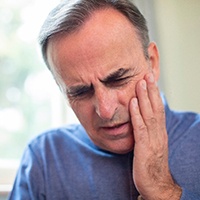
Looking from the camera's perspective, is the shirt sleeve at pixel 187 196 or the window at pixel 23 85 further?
the window at pixel 23 85

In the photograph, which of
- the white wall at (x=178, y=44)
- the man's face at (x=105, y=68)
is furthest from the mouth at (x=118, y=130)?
the white wall at (x=178, y=44)

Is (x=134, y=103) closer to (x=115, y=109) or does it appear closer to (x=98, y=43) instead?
(x=115, y=109)

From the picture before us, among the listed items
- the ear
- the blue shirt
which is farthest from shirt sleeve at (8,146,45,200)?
the ear

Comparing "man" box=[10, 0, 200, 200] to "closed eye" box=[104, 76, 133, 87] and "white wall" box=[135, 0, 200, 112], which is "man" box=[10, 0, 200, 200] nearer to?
"closed eye" box=[104, 76, 133, 87]

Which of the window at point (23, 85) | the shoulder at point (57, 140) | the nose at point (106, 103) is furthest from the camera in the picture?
the window at point (23, 85)

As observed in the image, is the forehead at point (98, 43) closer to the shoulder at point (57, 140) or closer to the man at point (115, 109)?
the man at point (115, 109)

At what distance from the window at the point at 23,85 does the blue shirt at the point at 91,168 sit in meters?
0.35

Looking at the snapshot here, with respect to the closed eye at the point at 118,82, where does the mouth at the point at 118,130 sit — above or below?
below

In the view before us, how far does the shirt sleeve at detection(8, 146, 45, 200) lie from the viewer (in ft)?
3.78

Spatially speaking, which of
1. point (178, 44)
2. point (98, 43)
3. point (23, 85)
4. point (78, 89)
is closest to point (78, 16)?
point (98, 43)

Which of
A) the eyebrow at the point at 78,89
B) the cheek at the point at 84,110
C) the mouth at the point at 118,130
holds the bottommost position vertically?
the mouth at the point at 118,130

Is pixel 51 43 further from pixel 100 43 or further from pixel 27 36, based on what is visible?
pixel 27 36

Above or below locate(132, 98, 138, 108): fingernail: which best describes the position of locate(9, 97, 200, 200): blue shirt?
below

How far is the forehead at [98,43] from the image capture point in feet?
3.14
